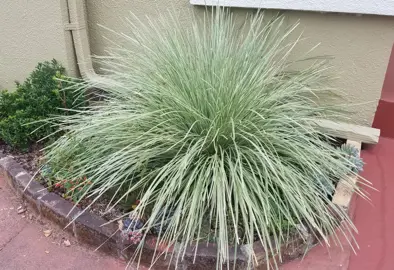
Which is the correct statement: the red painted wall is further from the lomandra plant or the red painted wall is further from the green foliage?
the green foliage

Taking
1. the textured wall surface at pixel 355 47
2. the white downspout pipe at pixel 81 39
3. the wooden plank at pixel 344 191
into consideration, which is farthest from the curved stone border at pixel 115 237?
the white downspout pipe at pixel 81 39

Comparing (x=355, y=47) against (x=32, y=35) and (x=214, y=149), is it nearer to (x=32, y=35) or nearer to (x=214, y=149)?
(x=214, y=149)

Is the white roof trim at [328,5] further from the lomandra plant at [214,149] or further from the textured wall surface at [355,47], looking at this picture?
the lomandra plant at [214,149]

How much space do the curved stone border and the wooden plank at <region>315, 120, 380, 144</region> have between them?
18.0 inches

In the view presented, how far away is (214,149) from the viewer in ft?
5.71

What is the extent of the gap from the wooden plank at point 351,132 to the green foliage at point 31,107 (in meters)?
1.59

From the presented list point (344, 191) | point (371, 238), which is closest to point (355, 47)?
point (344, 191)

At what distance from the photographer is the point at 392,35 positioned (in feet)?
6.54

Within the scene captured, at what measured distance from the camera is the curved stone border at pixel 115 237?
157 cm

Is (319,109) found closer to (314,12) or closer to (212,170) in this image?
(314,12)

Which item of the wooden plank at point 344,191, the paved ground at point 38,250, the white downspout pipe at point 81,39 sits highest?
the white downspout pipe at point 81,39

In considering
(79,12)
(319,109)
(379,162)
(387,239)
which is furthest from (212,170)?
(79,12)

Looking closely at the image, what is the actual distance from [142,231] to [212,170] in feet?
1.35

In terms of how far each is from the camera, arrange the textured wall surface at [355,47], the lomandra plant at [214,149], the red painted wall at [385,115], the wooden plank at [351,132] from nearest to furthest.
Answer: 1. the lomandra plant at [214,149]
2. the textured wall surface at [355,47]
3. the wooden plank at [351,132]
4. the red painted wall at [385,115]
